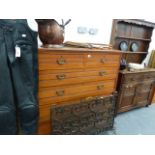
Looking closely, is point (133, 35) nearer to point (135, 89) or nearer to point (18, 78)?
point (135, 89)

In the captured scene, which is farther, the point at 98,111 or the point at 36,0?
the point at 98,111

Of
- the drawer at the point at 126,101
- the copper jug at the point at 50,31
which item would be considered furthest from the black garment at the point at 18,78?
the drawer at the point at 126,101

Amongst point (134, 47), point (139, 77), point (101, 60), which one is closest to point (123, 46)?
point (134, 47)

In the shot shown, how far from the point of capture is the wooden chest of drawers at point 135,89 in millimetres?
2235

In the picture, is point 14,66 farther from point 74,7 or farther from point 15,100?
point 74,7

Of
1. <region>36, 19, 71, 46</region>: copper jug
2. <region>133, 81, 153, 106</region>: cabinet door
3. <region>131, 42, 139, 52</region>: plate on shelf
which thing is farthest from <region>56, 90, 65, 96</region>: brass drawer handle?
<region>131, 42, 139, 52</region>: plate on shelf

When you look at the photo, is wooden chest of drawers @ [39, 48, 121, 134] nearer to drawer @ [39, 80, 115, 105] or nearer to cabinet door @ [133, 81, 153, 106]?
drawer @ [39, 80, 115, 105]

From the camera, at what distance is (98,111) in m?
1.78

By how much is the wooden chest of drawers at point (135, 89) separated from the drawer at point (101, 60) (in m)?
0.46

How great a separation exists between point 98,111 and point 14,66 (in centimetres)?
113

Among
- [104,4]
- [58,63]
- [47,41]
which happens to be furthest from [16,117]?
[104,4]

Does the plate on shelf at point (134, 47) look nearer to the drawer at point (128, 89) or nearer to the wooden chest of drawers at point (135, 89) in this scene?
the wooden chest of drawers at point (135, 89)

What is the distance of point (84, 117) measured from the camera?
1703mm

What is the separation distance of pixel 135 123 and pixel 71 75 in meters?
1.44
